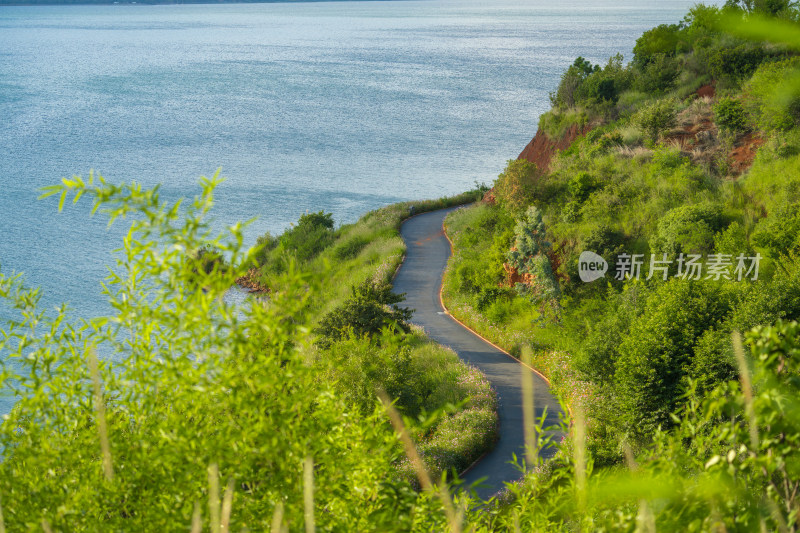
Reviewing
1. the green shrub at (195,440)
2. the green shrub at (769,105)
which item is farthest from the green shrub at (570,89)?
the green shrub at (195,440)

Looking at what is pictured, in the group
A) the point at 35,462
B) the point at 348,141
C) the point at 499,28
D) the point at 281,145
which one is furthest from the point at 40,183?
the point at 499,28

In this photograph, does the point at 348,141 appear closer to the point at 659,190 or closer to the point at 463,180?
the point at 463,180

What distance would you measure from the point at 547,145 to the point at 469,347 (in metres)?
16.1

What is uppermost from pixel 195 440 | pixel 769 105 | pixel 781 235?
pixel 769 105

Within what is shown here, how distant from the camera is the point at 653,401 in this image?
50.0 feet

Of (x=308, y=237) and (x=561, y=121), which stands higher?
(x=561, y=121)

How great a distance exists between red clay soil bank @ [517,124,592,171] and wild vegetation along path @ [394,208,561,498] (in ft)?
19.6

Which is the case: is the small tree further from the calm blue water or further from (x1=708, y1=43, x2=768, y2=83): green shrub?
the calm blue water

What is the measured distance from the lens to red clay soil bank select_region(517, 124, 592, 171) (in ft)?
109

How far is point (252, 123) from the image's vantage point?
224ft

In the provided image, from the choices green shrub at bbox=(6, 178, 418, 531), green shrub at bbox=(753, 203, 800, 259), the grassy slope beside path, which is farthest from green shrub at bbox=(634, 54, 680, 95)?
green shrub at bbox=(6, 178, 418, 531)

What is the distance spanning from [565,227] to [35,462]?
71.8ft

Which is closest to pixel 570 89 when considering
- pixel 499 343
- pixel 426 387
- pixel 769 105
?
pixel 769 105

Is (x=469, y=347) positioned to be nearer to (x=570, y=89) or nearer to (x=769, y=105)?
(x=769, y=105)
